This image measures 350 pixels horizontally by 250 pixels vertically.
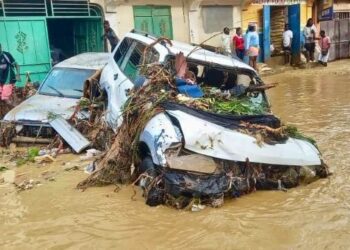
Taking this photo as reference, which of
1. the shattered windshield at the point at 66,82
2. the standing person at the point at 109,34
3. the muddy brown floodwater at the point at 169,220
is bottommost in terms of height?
the muddy brown floodwater at the point at 169,220

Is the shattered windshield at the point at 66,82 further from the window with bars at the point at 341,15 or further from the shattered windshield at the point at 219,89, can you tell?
the window with bars at the point at 341,15

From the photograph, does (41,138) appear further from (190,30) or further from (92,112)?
(190,30)

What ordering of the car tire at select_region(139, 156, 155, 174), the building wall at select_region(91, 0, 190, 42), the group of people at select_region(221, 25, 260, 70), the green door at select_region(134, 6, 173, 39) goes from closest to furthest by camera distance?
1. the car tire at select_region(139, 156, 155, 174)
2. the building wall at select_region(91, 0, 190, 42)
3. the green door at select_region(134, 6, 173, 39)
4. the group of people at select_region(221, 25, 260, 70)

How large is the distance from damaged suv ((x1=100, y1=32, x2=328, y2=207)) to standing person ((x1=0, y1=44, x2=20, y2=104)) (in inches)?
207

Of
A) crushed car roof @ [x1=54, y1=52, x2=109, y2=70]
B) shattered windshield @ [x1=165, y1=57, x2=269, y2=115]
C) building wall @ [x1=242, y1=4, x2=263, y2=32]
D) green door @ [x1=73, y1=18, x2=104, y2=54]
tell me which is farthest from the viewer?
building wall @ [x1=242, y1=4, x2=263, y2=32]

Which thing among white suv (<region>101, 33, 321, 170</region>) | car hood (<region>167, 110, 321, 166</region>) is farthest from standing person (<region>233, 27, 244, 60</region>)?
car hood (<region>167, 110, 321, 166</region>)

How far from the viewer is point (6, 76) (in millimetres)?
10961

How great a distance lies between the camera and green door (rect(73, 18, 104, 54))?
580 inches

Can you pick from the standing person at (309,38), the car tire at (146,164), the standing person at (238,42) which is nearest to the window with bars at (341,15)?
the standing person at (309,38)

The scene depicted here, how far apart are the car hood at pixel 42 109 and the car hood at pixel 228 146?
11.2 ft

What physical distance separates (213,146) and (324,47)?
16.6 metres

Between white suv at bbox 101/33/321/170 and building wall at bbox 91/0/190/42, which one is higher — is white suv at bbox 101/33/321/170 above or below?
below

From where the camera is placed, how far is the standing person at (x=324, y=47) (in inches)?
787

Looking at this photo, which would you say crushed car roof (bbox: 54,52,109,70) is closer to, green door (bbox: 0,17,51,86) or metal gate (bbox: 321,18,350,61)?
green door (bbox: 0,17,51,86)
